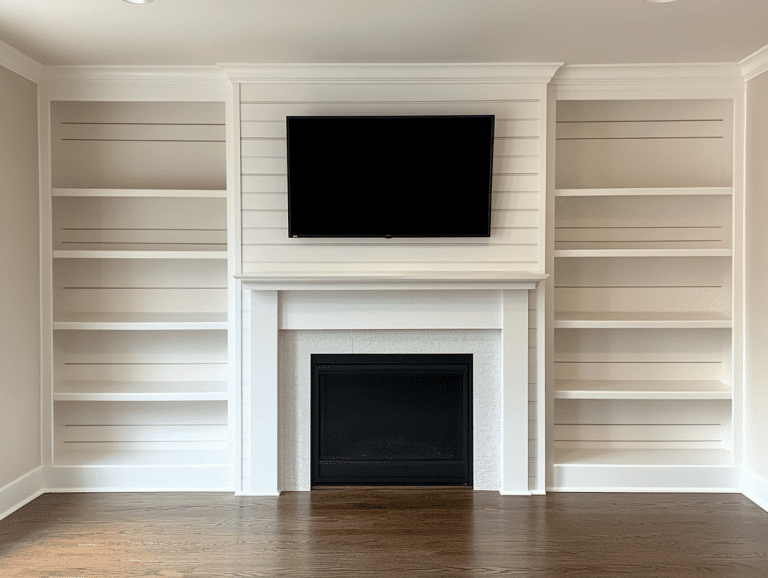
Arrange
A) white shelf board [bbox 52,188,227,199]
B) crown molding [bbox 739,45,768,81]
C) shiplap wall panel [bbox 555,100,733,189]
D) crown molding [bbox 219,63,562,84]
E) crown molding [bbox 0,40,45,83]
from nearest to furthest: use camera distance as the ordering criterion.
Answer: crown molding [bbox 0,40,45,83]
crown molding [bbox 739,45,768,81]
crown molding [bbox 219,63,562,84]
white shelf board [bbox 52,188,227,199]
shiplap wall panel [bbox 555,100,733,189]

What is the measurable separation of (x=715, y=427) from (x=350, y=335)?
2.27 metres

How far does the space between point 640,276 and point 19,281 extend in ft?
11.5

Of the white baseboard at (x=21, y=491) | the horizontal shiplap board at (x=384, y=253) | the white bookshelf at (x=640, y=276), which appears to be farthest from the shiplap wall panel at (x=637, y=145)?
the white baseboard at (x=21, y=491)

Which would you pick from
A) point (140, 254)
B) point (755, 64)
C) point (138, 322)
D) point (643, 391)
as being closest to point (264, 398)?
point (138, 322)

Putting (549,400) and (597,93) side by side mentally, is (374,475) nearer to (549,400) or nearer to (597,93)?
(549,400)

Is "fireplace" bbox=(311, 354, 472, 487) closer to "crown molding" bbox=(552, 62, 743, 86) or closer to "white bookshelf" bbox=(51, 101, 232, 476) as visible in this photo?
"white bookshelf" bbox=(51, 101, 232, 476)

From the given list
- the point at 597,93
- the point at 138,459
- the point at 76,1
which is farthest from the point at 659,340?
the point at 76,1

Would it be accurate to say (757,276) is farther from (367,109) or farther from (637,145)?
(367,109)

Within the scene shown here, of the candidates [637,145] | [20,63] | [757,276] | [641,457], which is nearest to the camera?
[20,63]

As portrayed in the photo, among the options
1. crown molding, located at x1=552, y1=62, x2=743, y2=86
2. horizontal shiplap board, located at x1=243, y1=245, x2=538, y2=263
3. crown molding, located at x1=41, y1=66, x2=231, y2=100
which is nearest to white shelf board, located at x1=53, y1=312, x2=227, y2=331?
horizontal shiplap board, located at x1=243, y1=245, x2=538, y2=263

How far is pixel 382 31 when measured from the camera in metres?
2.91

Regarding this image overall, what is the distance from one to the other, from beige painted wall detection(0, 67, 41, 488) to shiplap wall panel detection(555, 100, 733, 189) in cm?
298

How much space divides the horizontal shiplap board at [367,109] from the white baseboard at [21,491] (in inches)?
88.0

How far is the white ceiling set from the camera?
264cm
